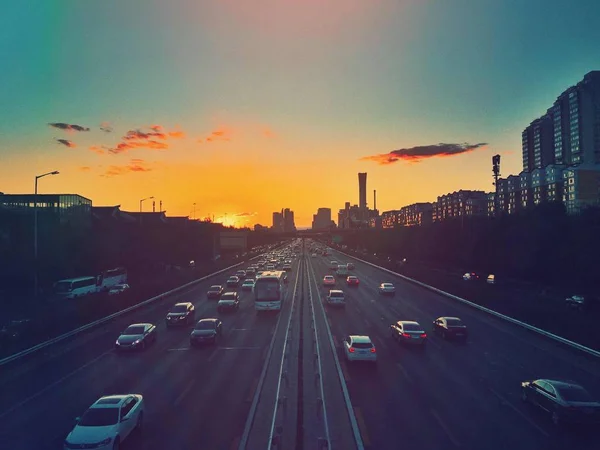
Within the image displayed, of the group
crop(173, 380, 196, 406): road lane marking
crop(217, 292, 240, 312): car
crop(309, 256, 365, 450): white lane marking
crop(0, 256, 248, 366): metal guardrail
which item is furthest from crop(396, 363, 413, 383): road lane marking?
crop(217, 292, 240, 312): car

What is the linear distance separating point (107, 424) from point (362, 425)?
7.61 meters

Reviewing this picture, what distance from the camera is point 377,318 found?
114 ft

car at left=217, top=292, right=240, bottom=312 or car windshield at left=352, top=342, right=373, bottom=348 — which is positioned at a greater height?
car windshield at left=352, top=342, right=373, bottom=348

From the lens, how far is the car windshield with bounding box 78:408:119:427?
13.0 m

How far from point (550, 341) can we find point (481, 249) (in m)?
45.2

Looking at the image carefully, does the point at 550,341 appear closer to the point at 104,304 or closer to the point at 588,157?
the point at 104,304

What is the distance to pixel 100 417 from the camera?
13.2 metres

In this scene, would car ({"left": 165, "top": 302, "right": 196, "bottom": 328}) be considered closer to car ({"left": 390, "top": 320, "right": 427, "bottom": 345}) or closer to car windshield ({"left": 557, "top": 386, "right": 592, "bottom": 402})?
car ({"left": 390, "top": 320, "right": 427, "bottom": 345})

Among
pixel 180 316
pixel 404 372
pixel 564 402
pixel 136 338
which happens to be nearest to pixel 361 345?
pixel 404 372

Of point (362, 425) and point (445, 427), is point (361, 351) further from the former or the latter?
point (445, 427)

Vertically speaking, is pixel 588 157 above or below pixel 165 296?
above

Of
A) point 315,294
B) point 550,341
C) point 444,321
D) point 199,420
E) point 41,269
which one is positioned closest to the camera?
point 199,420

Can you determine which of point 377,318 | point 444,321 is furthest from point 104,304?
point 444,321

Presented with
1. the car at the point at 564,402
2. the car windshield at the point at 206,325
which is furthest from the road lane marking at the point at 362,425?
the car windshield at the point at 206,325
